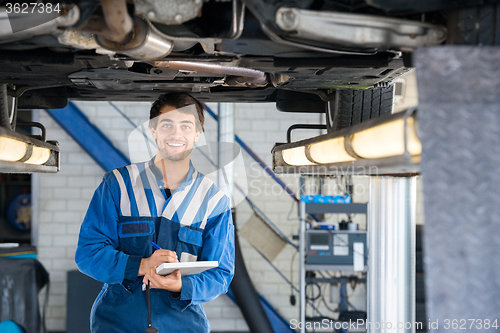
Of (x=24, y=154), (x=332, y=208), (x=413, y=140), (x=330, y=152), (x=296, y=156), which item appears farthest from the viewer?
(x=332, y=208)

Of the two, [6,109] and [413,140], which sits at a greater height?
[6,109]

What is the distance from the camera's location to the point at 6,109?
1.95 meters

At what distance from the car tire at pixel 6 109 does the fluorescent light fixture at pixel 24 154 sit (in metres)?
0.21

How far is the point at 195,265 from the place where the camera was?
1.63 m

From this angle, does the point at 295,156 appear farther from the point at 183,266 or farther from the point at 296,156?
the point at 183,266

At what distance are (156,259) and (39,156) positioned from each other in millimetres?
678

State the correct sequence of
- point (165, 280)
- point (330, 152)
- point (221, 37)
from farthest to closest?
1. point (165, 280)
2. point (330, 152)
3. point (221, 37)

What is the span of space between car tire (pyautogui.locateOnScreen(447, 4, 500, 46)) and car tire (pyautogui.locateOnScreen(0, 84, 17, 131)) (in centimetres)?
177

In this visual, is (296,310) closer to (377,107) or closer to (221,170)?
(221,170)

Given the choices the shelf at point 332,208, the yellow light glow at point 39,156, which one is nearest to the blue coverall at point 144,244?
the yellow light glow at point 39,156

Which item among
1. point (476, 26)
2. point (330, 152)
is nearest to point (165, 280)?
point (330, 152)

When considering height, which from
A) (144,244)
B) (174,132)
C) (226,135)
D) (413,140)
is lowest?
(144,244)

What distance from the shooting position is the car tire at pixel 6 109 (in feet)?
6.13

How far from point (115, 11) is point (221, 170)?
334 cm
